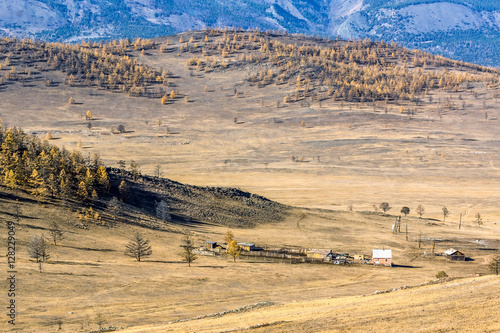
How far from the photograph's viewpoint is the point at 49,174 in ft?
293

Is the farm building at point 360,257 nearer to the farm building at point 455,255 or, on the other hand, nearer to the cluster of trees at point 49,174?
the farm building at point 455,255

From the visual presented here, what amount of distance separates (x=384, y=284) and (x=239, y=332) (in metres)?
33.6

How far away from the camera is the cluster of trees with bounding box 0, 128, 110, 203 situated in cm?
8756

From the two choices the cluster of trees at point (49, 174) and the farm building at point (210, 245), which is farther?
the cluster of trees at point (49, 174)

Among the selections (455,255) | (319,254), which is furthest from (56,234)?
(455,255)

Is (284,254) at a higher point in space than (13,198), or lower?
lower

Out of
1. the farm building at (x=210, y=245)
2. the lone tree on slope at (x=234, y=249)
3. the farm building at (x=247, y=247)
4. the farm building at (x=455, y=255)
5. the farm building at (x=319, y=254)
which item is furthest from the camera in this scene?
the farm building at (x=455, y=255)

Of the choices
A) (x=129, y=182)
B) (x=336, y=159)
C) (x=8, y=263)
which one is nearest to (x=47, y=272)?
(x=8, y=263)

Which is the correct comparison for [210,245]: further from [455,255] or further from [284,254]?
[455,255]

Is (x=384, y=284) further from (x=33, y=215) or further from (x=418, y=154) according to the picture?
(x=418, y=154)

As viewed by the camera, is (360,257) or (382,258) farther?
(360,257)

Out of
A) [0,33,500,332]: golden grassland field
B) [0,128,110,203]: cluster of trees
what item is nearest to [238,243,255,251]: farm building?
[0,33,500,332]: golden grassland field

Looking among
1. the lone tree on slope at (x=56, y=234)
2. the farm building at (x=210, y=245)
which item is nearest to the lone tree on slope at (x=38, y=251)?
the lone tree on slope at (x=56, y=234)

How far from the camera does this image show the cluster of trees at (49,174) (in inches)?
3447
